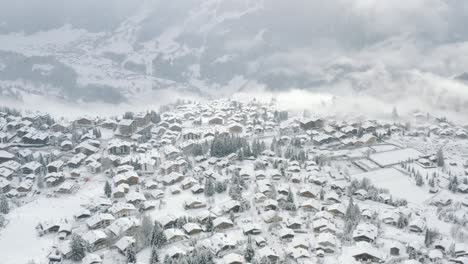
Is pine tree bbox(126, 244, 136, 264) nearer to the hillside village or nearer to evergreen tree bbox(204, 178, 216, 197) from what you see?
the hillside village

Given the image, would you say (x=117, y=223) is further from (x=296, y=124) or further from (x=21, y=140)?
(x=296, y=124)

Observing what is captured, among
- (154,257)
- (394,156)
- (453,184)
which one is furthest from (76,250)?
(394,156)

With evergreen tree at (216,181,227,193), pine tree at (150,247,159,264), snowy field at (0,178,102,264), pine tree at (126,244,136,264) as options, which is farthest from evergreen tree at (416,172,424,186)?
snowy field at (0,178,102,264)

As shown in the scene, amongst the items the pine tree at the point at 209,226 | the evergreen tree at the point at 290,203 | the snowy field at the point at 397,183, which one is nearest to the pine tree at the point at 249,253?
the pine tree at the point at 209,226

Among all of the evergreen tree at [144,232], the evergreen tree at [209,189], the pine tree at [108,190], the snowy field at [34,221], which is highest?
the evergreen tree at [209,189]

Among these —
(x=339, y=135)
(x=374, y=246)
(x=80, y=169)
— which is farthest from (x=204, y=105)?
(x=374, y=246)

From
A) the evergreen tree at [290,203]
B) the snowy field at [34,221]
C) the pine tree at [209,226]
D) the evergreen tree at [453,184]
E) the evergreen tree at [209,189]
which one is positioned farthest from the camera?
the evergreen tree at [453,184]

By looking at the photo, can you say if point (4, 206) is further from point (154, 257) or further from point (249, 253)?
point (249, 253)

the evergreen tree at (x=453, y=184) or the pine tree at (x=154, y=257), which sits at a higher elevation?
the evergreen tree at (x=453, y=184)

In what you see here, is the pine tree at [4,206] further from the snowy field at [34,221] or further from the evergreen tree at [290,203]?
the evergreen tree at [290,203]
